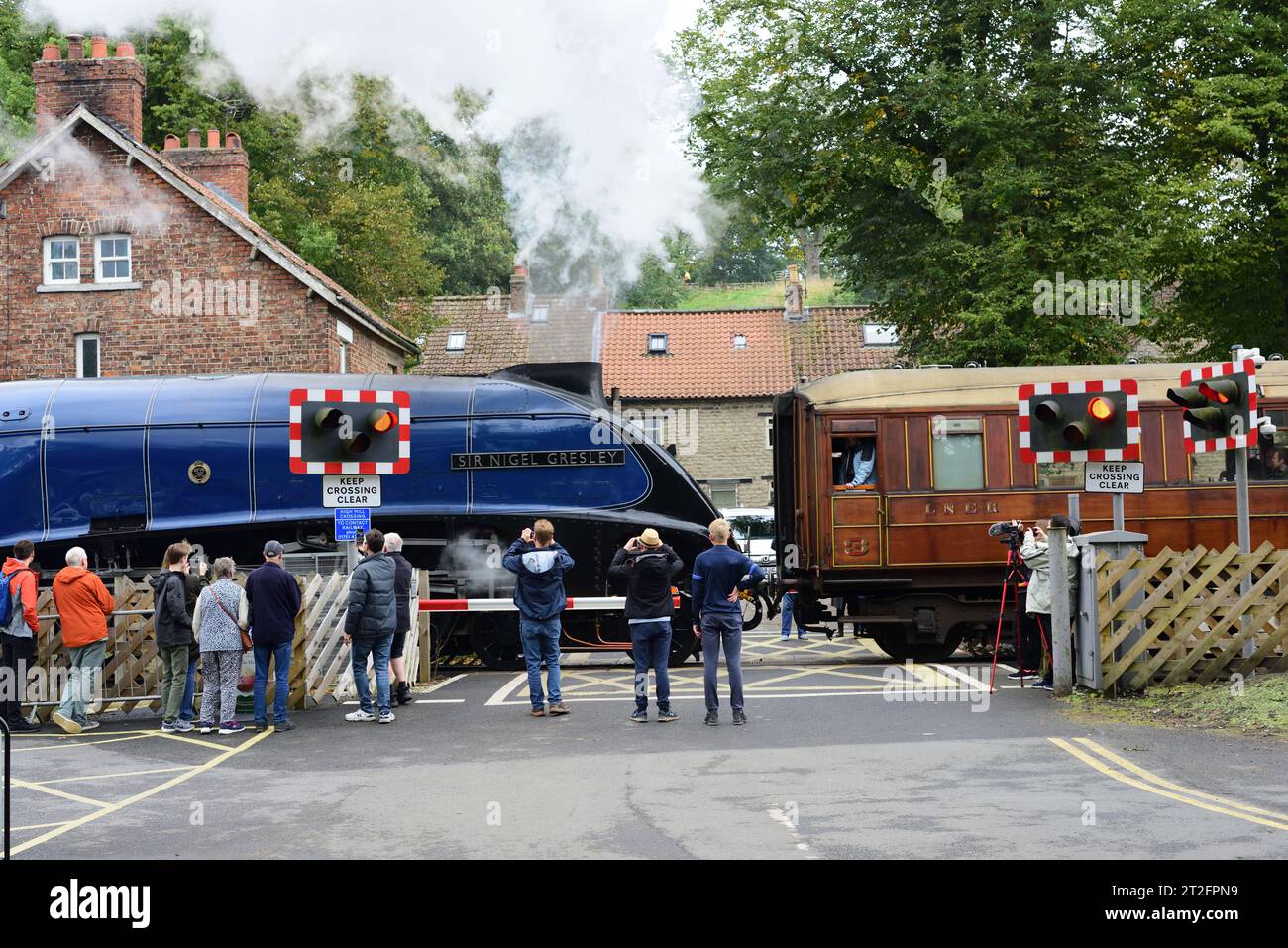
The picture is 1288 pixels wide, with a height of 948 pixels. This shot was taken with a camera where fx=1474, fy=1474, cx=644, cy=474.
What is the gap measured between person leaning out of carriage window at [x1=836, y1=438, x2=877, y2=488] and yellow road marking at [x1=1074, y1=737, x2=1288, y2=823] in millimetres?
7451

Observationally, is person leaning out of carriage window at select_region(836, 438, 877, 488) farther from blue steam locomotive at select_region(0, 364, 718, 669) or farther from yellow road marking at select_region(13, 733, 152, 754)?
yellow road marking at select_region(13, 733, 152, 754)

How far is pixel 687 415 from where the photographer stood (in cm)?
4812

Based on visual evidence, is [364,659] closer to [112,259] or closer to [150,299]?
[150,299]

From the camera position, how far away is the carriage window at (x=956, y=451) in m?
18.5

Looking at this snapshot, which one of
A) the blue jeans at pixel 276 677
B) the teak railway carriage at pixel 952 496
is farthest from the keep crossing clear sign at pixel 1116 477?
the blue jeans at pixel 276 677

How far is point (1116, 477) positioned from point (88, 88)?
79.2 feet

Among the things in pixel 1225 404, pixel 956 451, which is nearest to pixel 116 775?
pixel 1225 404

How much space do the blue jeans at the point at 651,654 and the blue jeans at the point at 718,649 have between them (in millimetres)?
358

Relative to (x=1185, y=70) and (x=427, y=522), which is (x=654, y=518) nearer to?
(x=427, y=522)

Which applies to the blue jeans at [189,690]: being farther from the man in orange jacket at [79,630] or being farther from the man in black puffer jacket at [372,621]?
the man in black puffer jacket at [372,621]

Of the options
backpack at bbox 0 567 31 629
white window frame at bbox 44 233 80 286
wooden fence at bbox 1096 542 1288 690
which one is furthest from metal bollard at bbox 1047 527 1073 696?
white window frame at bbox 44 233 80 286

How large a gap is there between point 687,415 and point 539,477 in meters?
29.4
